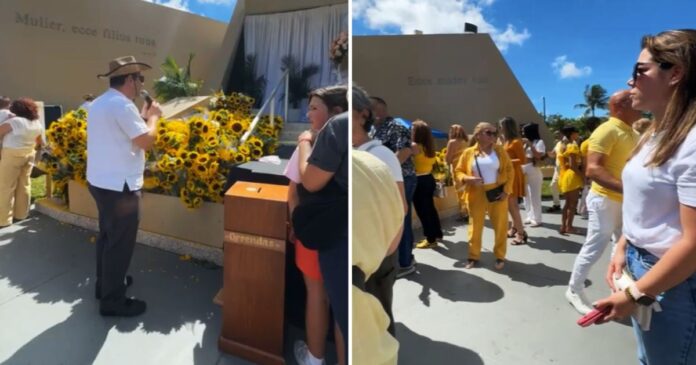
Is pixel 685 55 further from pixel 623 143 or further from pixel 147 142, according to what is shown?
pixel 147 142

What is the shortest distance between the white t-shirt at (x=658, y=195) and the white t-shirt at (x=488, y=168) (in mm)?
993

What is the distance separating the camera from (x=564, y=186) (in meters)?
1.23

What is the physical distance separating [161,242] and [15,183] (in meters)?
0.32

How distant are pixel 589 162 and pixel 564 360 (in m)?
0.51

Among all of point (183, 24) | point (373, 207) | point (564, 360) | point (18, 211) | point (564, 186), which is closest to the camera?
point (373, 207)

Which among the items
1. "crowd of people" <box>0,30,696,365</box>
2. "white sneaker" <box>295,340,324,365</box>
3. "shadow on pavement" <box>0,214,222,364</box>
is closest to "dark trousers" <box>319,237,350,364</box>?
"crowd of people" <box>0,30,696,365</box>

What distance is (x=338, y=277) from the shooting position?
59 cm

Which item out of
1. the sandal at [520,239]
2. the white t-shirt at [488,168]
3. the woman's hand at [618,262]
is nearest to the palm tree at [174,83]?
the woman's hand at [618,262]

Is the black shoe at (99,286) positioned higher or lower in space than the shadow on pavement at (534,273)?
higher

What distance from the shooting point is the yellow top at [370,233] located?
564mm

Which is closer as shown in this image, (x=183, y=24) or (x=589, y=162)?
(x=183, y=24)

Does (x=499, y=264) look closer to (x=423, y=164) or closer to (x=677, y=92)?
(x=423, y=164)

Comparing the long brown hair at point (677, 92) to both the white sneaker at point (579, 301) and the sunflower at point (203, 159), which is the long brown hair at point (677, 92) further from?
the sunflower at point (203, 159)

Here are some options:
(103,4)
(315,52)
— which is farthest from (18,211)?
(315,52)
